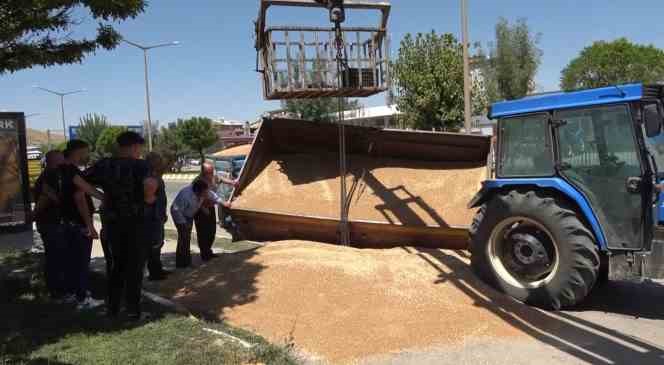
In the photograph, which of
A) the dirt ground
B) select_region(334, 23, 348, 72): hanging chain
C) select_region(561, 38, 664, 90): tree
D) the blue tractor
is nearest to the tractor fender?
the blue tractor

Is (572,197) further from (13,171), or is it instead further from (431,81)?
(431,81)

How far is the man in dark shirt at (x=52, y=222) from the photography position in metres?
5.09

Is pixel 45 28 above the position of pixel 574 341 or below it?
above

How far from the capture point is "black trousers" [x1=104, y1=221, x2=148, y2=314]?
438 cm

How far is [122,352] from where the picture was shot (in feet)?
12.2

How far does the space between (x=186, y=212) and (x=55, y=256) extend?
5.87 feet

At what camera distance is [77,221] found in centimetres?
503

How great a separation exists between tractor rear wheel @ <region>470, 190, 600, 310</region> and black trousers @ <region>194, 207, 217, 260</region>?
337cm

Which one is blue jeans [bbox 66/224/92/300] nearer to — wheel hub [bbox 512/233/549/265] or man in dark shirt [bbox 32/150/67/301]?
man in dark shirt [bbox 32/150/67/301]

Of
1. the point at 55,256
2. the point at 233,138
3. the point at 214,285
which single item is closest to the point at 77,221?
the point at 55,256

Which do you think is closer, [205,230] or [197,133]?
[205,230]

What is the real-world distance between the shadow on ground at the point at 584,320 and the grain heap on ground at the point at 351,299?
2cm

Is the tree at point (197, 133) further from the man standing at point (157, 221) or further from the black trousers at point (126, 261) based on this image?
the black trousers at point (126, 261)

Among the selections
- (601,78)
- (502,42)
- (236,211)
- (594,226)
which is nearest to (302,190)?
(236,211)
